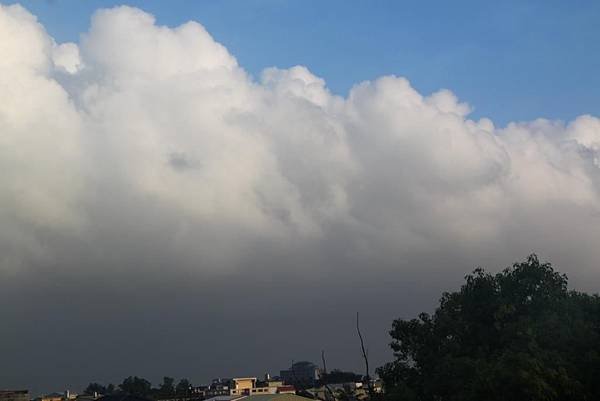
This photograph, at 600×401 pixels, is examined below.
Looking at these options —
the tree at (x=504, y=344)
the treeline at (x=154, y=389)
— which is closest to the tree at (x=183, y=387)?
the treeline at (x=154, y=389)

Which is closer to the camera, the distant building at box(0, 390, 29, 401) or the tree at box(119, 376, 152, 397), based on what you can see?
the distant building at box(0, 390, 29, 401)

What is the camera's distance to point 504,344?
41062mm

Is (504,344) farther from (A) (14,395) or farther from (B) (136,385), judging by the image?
(B) (136,385)

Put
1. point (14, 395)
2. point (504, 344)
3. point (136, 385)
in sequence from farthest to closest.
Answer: point (136, 385)
point (14, 395)
point (504, 344)

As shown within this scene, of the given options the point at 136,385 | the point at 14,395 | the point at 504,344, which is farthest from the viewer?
the point at 136,385

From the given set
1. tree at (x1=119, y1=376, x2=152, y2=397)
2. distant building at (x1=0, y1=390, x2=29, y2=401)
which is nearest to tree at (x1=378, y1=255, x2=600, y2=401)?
distant building at (x1=0, y1=390, x2=29, y2=401)

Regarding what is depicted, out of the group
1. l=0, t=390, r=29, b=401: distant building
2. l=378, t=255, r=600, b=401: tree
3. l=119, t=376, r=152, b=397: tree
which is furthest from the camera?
l=119, t=376, r=152, b=397: tree

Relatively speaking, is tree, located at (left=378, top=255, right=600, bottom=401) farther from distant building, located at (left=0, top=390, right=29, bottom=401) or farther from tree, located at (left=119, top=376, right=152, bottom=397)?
tree, located at (left=119, top=376, right=152, bottom=397)

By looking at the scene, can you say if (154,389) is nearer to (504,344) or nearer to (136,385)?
(136,385)

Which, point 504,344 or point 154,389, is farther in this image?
point 154,389

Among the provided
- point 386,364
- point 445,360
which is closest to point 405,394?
point 445,360

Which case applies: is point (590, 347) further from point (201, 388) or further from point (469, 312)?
point (201, 388)

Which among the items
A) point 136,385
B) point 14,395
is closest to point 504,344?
point 14,395

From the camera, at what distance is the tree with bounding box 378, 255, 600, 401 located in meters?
35.5
